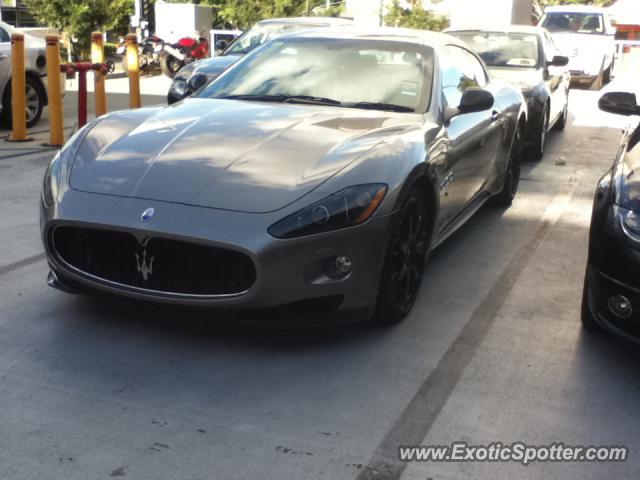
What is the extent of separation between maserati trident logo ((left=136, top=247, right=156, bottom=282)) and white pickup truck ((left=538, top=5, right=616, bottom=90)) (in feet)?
50.8

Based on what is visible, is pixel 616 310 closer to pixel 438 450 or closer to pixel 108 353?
pixel 438 450

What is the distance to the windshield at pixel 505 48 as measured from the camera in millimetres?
9914

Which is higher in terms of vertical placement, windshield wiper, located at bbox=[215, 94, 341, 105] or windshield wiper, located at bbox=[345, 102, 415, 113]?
windshield wiper, located at bbox=[215, 94, 341, 105]

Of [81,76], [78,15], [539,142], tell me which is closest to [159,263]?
[81,76]

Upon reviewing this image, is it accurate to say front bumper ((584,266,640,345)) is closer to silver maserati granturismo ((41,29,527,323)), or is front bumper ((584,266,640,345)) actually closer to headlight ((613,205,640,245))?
headlight ((613,205,640,245))

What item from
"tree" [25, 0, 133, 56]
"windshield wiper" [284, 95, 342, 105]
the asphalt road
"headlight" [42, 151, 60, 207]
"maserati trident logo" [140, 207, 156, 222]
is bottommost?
the asphalt road

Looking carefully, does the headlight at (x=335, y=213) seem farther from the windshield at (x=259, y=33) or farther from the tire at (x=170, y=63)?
the tire at (x=170, y=63)

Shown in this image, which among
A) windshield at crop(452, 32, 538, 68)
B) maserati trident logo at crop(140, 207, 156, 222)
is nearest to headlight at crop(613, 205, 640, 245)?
maserati trident logo at crop(140, 207, 156, 222)

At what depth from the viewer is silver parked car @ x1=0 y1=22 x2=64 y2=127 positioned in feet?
32.5

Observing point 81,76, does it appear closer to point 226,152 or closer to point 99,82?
point 99,82

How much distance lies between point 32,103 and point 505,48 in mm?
5681

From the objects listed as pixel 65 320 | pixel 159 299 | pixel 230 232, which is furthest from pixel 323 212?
pixel 65 320

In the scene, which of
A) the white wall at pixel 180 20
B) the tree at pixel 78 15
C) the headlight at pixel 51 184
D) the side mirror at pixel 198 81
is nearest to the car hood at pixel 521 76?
the side mirror at pixel 198 81

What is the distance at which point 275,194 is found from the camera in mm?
3770
